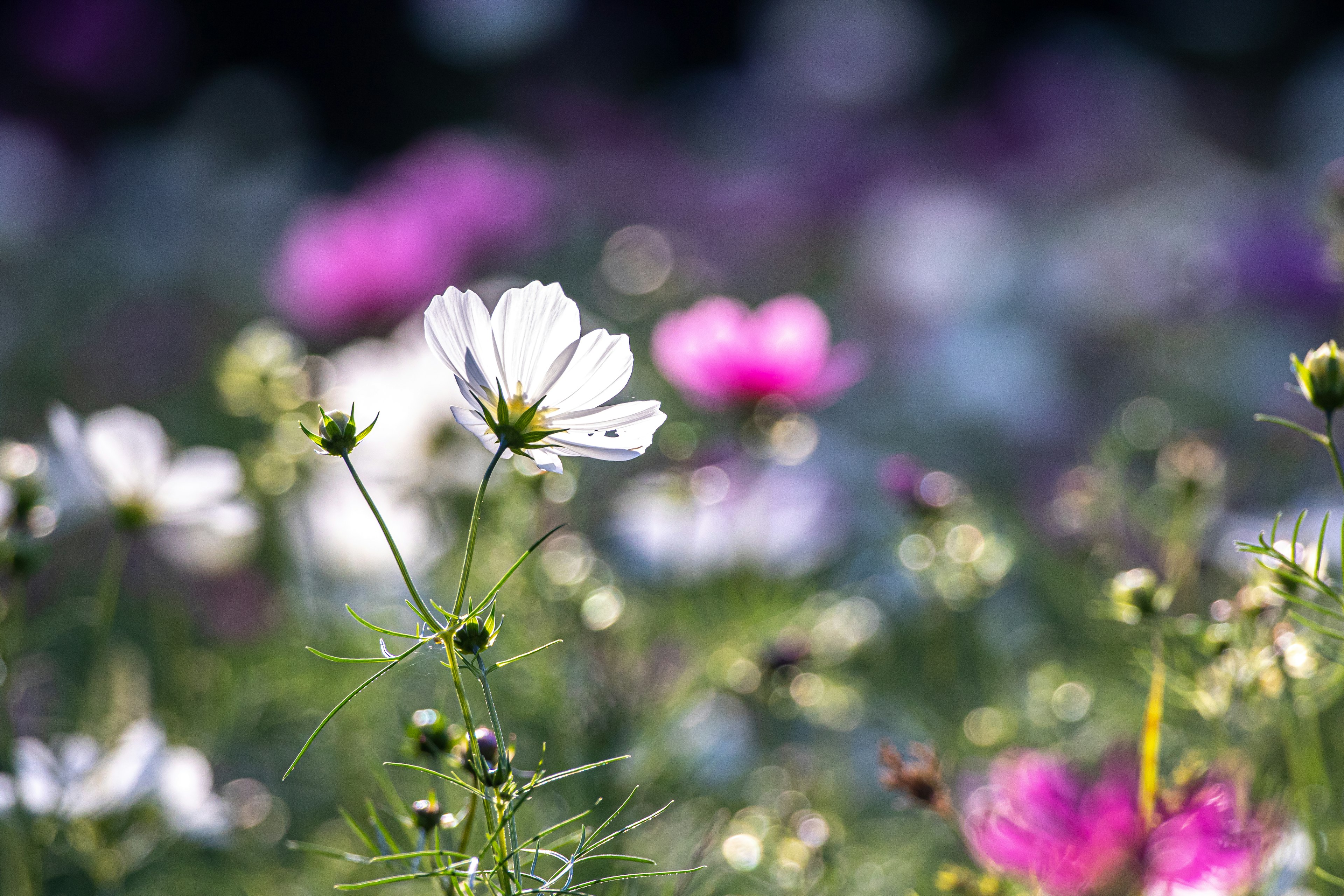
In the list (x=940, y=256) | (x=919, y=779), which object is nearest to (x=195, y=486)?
(x=919, y=779)

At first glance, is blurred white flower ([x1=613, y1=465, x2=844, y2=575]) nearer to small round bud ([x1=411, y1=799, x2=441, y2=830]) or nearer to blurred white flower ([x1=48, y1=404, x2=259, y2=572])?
blurred white flower ([x1=48, y1=404, x2=259, y2=572])

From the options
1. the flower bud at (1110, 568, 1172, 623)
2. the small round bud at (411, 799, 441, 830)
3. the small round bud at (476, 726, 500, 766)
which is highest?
the flower bud at (1110, 568, 1172, 623)

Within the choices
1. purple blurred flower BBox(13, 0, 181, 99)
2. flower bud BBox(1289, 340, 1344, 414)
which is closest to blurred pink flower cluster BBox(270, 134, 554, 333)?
flower bud BBox(1289, 340, 1344, 414)

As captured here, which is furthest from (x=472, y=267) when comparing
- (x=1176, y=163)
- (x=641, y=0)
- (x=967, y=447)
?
(x=641, y=0)

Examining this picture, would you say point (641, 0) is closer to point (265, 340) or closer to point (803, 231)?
point (803, 231)

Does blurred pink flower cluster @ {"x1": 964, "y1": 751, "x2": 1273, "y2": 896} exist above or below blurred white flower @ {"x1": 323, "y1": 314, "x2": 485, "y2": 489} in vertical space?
above

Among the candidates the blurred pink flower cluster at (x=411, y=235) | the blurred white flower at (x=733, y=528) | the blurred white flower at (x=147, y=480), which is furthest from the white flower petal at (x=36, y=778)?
the blurred pink flower cluster at (x=411, y=235)

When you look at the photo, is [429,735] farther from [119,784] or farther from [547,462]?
[119,784]
